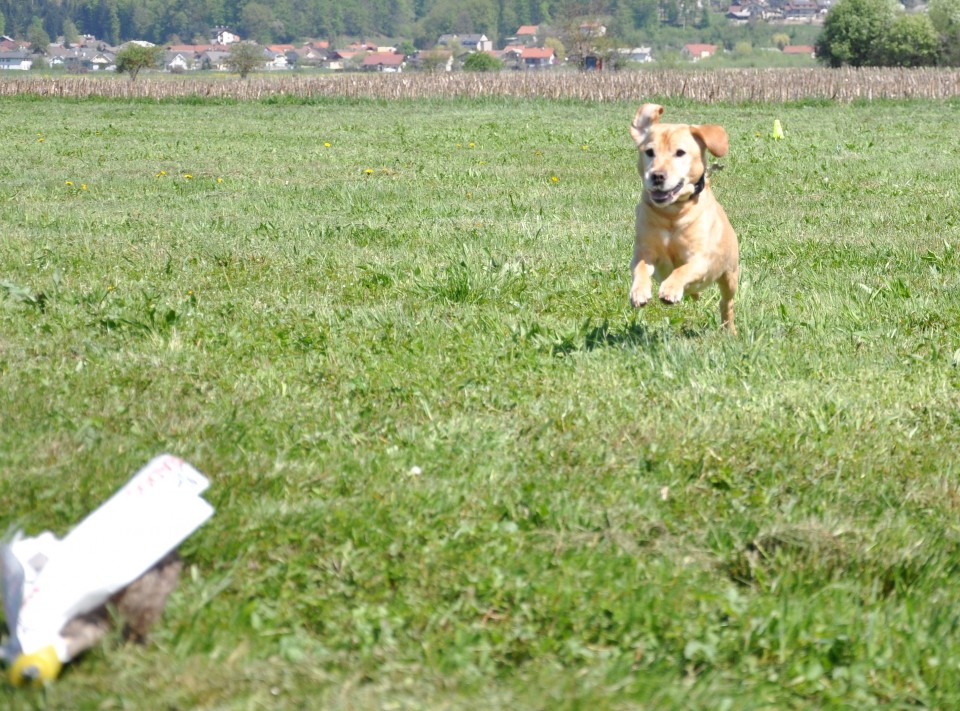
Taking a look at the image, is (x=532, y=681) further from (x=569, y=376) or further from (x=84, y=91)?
(x=84, y=91)

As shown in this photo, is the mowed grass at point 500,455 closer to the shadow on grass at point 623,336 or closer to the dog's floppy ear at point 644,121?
the shadow on grass at point 623,336

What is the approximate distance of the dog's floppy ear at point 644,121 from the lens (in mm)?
5699

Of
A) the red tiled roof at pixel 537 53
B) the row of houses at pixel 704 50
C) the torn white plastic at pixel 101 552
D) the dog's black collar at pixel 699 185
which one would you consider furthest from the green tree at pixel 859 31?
the red tiled roof at pixel 537 53

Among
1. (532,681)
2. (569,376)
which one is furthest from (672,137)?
(532,681)

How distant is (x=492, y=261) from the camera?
713cm

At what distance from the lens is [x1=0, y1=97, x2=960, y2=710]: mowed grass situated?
2814mm

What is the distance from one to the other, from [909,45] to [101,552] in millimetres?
84890

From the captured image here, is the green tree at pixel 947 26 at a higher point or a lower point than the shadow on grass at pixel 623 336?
higher

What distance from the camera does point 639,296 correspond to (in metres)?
5.29

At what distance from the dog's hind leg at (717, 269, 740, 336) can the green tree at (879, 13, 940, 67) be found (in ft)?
262

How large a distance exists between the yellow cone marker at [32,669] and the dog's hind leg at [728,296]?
418cm

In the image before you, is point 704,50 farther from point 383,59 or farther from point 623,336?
point 623,336

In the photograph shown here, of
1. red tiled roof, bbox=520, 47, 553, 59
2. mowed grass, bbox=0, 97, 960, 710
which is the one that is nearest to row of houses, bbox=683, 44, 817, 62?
red tiled roof, bbox=520, 47, 553, 59

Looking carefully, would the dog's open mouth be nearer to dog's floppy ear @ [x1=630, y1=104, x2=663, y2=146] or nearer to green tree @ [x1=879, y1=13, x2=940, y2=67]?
dog's floppy ear @ [x1=630, y1=104, x2=663, y2=146]
